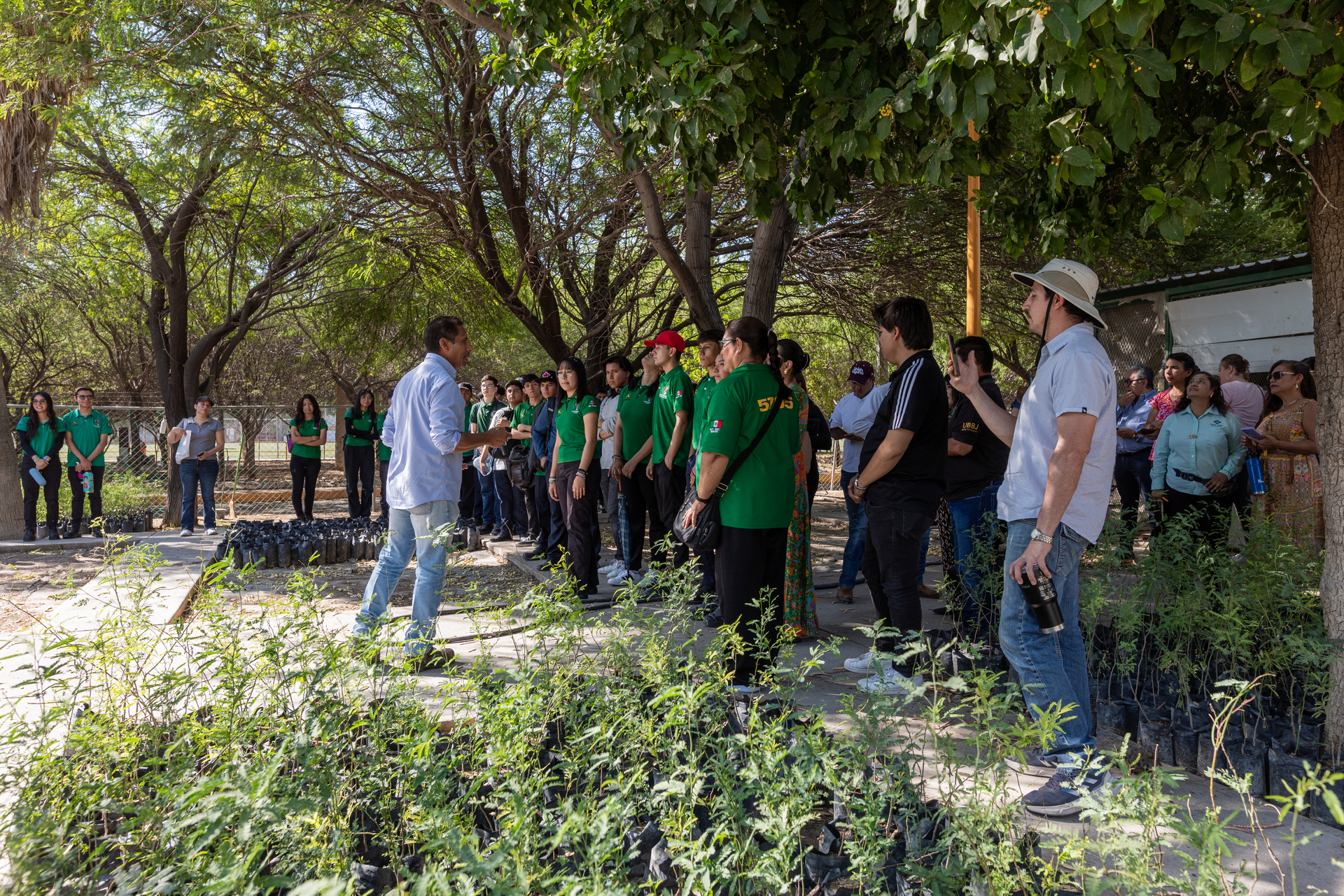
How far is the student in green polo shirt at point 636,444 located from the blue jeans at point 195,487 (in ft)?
21.3

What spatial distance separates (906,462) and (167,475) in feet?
46.0

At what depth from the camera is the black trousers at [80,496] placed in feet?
32.8

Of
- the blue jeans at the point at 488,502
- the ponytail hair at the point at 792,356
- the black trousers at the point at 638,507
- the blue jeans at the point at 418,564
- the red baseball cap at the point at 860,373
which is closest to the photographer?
the blue jeans at the point at 418,564

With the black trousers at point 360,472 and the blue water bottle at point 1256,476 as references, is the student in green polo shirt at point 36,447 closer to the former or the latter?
the black trousers at point 360,472

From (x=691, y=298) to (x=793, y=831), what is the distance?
5874 mm

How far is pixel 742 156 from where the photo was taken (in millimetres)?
3959

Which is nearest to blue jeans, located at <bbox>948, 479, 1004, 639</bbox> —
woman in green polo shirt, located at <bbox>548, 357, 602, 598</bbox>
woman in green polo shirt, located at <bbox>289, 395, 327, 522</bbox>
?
woman in green polo shirt, located at <bbox>548, 357, 602, 598</bbox>

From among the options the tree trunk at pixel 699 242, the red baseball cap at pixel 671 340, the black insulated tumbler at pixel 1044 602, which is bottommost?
the black insulated tumbler at pixel 1044 602

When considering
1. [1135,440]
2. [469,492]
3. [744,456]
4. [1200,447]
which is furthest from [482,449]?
[1200,447]

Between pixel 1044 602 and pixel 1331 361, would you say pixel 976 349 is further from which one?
pixel 1044 602

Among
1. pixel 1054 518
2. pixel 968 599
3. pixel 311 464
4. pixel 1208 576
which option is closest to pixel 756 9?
pixel 1054 518

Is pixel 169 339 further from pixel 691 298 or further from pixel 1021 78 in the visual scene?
pixel 1021 78

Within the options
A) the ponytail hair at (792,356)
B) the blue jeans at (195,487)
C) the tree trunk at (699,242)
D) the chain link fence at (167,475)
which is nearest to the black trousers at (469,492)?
the chain link fence at (167,475)

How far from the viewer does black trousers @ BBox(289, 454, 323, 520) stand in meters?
11.5
